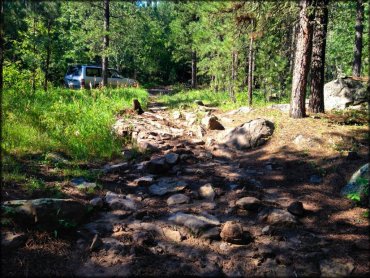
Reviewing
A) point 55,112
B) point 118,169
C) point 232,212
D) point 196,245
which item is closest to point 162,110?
point 55,112

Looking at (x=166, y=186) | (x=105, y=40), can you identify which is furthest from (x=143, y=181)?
(x=105, y=40)

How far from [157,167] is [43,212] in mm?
2986

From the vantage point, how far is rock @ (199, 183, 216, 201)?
5.67 m

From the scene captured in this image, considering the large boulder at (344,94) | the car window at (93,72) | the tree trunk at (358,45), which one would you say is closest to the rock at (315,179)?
the large boulder at (344,94)

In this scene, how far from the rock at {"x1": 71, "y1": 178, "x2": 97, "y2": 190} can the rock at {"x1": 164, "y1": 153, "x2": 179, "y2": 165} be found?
177 centimetres

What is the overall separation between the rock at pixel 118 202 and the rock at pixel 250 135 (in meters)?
3.62

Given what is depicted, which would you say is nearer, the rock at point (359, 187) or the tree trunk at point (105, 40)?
the rock at point (359, 187)

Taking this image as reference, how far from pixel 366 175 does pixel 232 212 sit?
2.25 meters

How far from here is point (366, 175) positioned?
5.28 metres

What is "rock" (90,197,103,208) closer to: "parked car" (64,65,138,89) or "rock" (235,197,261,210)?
"rock" (235,197,261,210)

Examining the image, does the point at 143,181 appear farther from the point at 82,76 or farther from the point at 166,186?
the point at 82,76

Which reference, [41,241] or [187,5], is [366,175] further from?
[187,5]

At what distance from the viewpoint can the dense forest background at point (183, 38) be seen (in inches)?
348

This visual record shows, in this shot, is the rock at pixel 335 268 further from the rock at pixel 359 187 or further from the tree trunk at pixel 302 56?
the tree trunk at pixel 302 56
